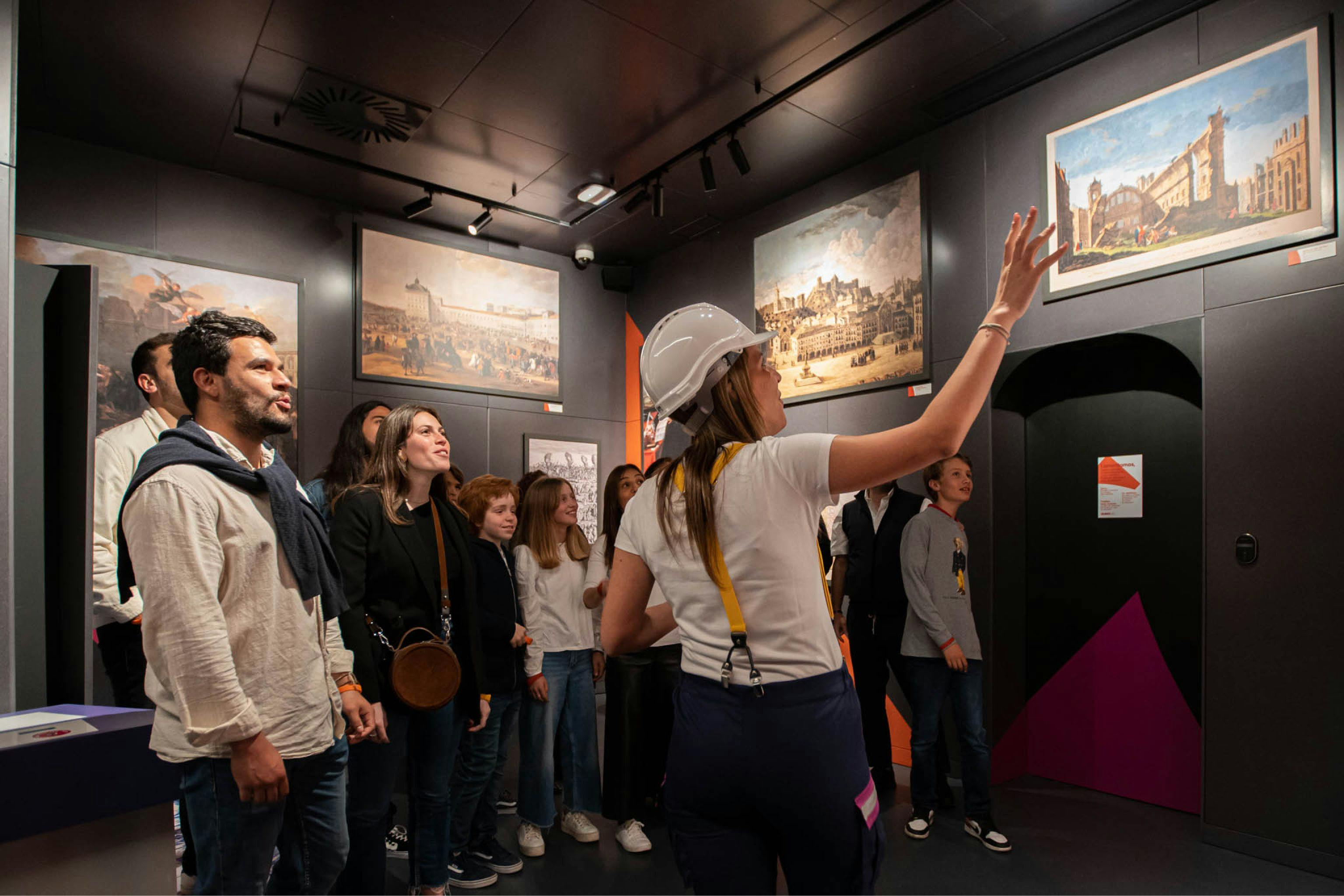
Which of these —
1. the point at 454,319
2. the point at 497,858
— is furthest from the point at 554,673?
the point at 454,319

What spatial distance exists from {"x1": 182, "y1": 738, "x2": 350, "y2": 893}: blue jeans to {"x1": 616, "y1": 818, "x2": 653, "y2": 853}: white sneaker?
1.77 m

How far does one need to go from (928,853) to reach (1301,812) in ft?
5.00

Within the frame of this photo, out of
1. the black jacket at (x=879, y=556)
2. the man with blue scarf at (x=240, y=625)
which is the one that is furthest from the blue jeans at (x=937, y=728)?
the man with blue scarf at (x=240, y=625)

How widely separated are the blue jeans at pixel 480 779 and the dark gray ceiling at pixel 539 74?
3413 mm

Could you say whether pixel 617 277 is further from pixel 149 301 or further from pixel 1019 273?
pixel 1019 273

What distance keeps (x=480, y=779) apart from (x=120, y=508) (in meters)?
1.79

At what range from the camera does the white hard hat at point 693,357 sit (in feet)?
4.71

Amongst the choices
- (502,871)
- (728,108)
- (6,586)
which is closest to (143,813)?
(6,586)

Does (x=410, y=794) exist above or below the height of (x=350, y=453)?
below

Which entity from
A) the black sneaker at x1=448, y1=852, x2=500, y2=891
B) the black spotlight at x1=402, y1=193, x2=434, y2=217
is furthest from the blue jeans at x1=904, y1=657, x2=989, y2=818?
the black spotlight at x1=402, y1=193, x2=434, y2=217

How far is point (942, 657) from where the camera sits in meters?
3.62

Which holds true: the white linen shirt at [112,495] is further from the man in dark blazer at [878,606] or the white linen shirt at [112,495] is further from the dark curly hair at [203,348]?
the man in dark blazer at [878,606]

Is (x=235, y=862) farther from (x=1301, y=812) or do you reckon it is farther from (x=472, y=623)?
(x=1301, y=812)

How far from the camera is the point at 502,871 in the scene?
3168 mm
